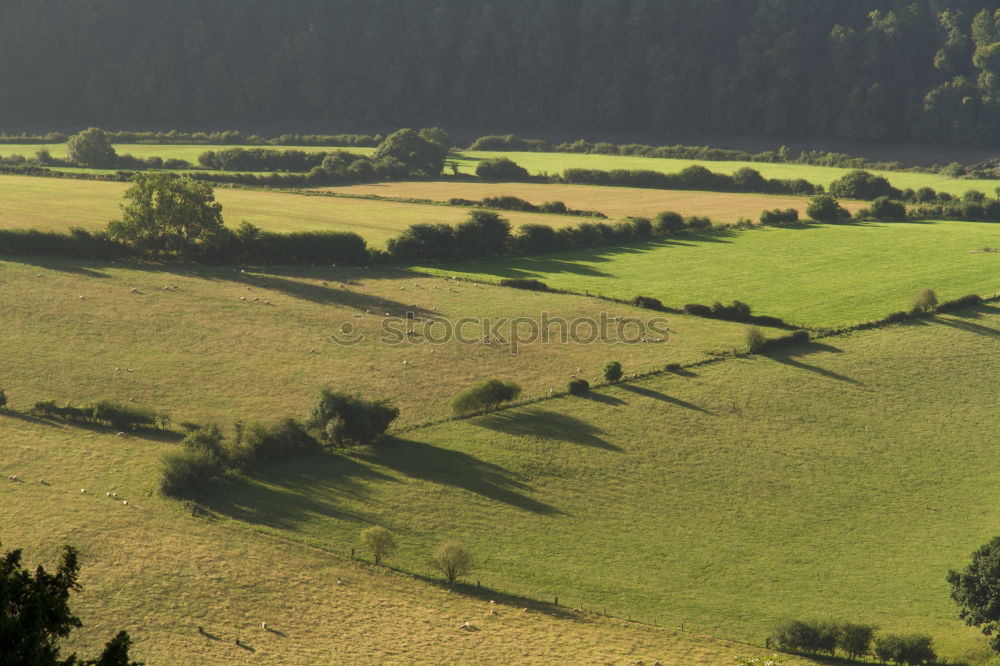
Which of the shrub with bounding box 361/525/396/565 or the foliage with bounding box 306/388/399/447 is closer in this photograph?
the shrub with bounding box 361/525/396/565

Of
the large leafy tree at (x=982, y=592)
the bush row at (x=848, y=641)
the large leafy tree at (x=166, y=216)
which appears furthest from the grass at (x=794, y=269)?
the bush row at (x=848, y=641)

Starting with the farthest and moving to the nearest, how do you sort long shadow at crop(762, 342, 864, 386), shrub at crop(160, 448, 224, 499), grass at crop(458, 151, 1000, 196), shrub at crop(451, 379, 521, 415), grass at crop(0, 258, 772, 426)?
grass at crop(458, 151, 1000, 196) → long shadow at crop(762, 342, 864, 386) → grass at crop(0, 258, 772, 426) → shrub at crop(451, 379, 521, 415) → shrub at crop(160, 448, 224, 499)

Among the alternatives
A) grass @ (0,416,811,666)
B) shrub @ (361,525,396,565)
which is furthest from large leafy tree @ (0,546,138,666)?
shrub @ (361,525,396,565)

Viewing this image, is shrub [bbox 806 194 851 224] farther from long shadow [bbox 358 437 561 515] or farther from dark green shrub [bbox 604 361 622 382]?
long shadow [bbox 358 437 561 515]

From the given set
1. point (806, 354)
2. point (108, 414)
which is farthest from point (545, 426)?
point (108, 414)

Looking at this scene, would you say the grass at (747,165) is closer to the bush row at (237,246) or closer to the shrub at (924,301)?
the shrub at (924,301)

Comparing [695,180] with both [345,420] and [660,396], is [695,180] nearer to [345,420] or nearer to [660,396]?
[660,396]

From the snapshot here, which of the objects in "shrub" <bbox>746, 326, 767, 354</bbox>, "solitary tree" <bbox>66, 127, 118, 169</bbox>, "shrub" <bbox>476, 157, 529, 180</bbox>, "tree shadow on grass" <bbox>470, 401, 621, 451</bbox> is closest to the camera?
"tree shadow on grass" <bbox>470, 401, 621, 451</bbox>
